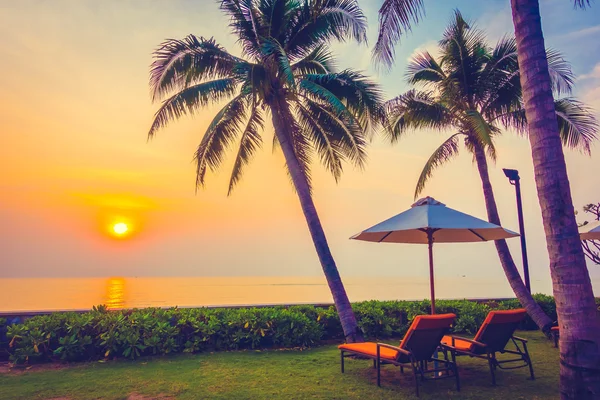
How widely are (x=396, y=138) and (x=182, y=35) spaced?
670 centimetres

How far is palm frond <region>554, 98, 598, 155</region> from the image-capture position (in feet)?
34.3

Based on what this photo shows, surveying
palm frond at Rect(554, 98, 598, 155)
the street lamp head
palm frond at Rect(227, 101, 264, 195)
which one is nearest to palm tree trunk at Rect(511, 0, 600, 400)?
palm frond at Rect(227, 101, 264, 195)

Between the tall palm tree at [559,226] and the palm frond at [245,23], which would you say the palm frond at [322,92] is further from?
the tall palm tree at [559,226]

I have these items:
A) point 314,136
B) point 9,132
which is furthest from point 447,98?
point 9,132

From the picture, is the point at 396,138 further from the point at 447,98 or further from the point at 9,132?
the point at 9,132

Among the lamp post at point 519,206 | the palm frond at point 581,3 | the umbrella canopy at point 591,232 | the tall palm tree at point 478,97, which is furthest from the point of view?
the lamp post at point 519,206

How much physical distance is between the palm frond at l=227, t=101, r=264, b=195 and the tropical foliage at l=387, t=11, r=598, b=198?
379 centimetres

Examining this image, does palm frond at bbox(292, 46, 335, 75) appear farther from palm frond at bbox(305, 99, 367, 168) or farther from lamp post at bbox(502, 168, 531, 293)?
lamp post at bbox(502, 168, 531, 293)

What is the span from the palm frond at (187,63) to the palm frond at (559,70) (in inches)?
306

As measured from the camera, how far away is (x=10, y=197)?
2006 centimetres

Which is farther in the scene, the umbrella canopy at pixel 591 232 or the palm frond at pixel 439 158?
the palm frond at pixel 439 158

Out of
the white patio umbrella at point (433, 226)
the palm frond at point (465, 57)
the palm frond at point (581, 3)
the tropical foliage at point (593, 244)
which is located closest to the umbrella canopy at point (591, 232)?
the tropical foliage at point (593, 244)

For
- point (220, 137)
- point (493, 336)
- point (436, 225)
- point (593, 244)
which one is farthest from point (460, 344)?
point (593, 244)

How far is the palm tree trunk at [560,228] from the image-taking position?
12.5 feet
